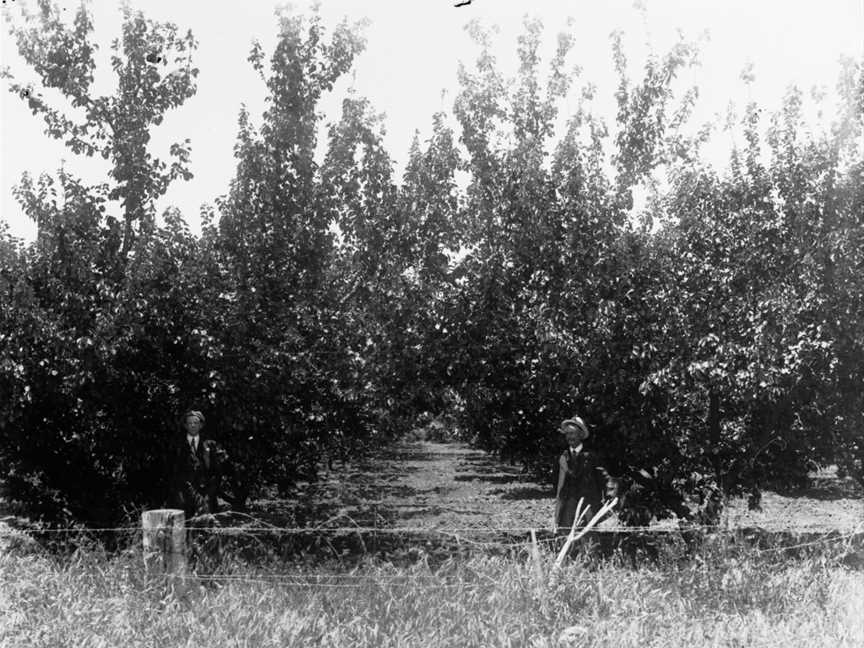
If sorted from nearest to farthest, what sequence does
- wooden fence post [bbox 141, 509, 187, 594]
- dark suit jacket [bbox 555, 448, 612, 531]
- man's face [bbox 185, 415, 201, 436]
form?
wooden fence post [bbox 141, 509, 187, 594]
dark suit jacket [bbox 555, 448, 612, 531]
man's face [bbox 185, 415, 201, 436]

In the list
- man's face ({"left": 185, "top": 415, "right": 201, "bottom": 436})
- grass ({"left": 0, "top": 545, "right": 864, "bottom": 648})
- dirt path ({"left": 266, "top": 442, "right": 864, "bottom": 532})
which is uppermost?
man's face ({"left": 185, "top": 415, "right": 201, "bottom": 436})

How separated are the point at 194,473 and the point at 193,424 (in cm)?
45

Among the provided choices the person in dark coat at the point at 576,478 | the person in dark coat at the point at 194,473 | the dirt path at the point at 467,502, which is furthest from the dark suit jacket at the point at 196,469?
the person in dark coat at the point at 576,478

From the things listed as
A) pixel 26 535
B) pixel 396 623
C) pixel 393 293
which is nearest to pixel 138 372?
pixel 26 535

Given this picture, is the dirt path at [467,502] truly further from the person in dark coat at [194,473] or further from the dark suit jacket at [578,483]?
the person in dark coat at [194,473]

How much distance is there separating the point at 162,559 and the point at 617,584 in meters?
3.08

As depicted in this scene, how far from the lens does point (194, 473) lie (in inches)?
321

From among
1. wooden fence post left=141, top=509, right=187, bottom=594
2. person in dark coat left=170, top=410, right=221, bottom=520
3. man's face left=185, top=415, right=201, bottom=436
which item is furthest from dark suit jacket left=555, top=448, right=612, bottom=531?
wooden fence post left=141, top=509, right=187, bottom=594

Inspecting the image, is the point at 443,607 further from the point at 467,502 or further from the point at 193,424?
the point at 467,502

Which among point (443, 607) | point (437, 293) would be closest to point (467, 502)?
point (437, 293)

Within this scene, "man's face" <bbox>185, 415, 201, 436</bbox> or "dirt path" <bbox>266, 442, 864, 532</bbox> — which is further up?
"man's face" <bbox>185, 415, 201, 436</bbox>

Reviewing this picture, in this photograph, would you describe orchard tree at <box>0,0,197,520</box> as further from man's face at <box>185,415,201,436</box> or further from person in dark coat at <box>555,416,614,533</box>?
person in dark coat at <box>555,416,614,533</box>

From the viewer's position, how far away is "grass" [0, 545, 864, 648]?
220 inches

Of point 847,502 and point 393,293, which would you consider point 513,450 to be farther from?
point 847,502
